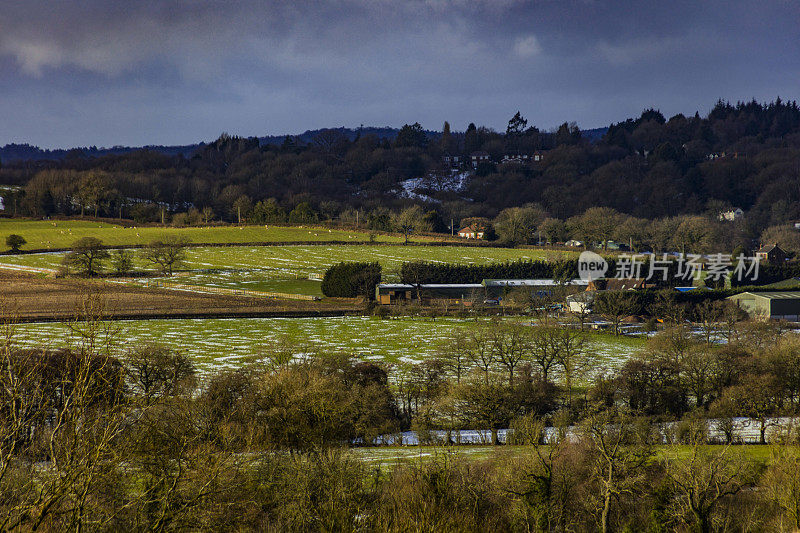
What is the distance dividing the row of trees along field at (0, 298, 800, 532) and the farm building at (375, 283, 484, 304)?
28095 millimetres

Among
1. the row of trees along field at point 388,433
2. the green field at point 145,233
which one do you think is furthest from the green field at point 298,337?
the green field at point 145,233

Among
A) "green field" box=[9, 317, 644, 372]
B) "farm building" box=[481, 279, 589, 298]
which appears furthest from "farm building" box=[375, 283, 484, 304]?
"green field" box=[9, 317, 644, 372]

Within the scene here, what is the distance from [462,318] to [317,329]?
46.6 feet

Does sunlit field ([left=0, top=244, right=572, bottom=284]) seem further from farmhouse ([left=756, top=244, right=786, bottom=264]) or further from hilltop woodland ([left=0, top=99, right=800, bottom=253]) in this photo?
farmhouse ([left=756, top=244, right=786, bottom=264])

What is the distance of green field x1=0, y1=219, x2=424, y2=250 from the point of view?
98188mm

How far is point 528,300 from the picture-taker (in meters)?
66.6

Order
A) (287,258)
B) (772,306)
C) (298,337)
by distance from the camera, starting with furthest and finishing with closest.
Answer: (287,258) < (772,306) < (298,337)

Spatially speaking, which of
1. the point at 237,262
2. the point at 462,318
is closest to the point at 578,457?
the point at 462,318

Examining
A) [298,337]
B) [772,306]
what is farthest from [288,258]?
[772,306]

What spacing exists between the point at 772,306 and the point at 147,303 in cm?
5973

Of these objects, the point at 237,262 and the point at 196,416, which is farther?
the point at 237,262

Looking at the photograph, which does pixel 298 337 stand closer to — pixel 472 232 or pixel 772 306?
pixel 772 306

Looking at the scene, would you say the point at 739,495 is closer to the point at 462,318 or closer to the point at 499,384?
the point at 499,384

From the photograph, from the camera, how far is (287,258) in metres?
93.6
